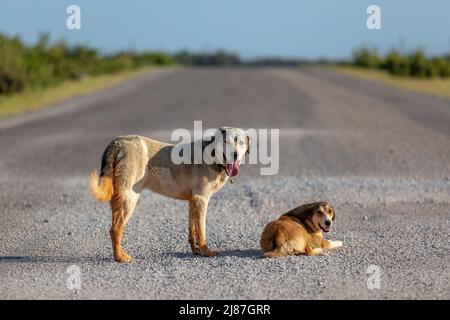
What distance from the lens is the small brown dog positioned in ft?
27.6

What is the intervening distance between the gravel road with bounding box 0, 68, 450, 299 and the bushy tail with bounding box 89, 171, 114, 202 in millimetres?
610

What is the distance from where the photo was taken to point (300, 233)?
8508 mm

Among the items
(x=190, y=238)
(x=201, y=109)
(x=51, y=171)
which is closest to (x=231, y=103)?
(x=201, y=109)

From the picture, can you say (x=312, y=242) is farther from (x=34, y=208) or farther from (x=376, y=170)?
(x=376, y=170)

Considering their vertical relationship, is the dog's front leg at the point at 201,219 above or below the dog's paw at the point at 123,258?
above

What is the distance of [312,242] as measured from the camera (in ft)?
28.4

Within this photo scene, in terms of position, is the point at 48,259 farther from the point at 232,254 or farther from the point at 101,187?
the point at 232,254

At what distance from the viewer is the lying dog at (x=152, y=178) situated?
8297 millimetres

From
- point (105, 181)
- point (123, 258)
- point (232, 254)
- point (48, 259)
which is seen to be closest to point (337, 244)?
point (232, 254)

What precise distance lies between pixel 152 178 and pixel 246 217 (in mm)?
2516

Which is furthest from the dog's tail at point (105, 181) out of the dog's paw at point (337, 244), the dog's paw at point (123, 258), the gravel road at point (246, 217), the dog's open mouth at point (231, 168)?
the dog's paw at point (337, 244)

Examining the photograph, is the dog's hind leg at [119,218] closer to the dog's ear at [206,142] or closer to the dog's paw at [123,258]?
the dog's paw at [123,258]

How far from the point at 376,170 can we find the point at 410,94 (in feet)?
74.0

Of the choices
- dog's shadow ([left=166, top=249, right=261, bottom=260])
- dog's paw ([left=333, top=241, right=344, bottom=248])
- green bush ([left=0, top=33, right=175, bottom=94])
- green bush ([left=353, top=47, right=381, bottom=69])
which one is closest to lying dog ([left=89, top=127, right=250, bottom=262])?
dog's shadow ([left=166, top=249, right=261, bottom=260])
